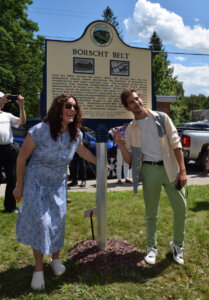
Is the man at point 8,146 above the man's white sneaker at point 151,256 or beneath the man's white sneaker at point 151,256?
above

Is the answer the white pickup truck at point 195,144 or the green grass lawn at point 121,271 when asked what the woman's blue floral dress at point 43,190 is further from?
the white pickup truck at point 195,144

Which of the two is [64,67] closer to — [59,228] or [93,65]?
[93,65]

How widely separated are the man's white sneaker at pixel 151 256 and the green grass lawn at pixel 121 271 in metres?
0.06

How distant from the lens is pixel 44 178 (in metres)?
2.67

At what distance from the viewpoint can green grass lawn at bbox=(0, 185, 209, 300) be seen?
272cm

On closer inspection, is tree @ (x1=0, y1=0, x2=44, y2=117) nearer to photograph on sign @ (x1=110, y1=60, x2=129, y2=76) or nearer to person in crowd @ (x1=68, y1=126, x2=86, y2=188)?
person in crowd @ (x1=68, y1=126, x2=86, y2=188)

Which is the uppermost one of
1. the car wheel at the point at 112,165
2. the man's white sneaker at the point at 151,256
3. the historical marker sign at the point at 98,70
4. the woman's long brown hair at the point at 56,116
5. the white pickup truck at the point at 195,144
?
the historical marker sign at the point at 98,70

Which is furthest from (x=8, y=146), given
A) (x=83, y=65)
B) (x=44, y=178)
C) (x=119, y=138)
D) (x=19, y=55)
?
(x=19, y=55)

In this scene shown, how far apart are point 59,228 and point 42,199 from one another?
37 centimetres

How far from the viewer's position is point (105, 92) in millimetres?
3652

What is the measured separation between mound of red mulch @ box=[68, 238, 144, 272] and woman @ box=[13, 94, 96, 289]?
61 cm

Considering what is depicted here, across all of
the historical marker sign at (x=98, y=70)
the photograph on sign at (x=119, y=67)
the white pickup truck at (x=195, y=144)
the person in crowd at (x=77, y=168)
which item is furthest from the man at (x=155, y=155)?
the white pickup truck at (x=195, y=144)

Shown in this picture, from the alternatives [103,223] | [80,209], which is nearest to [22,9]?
[80,209]

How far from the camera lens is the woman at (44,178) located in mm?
2607
